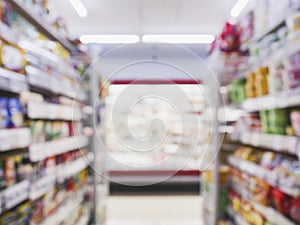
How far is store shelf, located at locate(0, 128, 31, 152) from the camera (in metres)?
1.39

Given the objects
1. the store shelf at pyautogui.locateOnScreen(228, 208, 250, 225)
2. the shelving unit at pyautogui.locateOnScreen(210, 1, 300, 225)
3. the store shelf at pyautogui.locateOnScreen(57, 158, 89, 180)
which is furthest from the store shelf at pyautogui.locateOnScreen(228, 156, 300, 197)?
the store shelf at pyautogui.locateOnScreen(57, 158, 89, 180)

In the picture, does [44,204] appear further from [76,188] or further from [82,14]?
[82,14]

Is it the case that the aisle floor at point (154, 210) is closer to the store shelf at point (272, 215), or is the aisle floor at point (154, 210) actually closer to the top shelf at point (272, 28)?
the store shelf at point (272, 215)

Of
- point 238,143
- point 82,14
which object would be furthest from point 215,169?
point 82,14

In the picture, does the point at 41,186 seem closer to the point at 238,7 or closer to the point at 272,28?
the point at 272,28

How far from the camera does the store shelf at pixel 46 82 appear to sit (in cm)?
175

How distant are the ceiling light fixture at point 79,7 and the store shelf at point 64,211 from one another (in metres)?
3.42

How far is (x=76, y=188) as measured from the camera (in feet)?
9.41

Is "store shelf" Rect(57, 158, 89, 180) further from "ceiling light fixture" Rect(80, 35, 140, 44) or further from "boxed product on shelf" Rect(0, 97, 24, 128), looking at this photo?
"ceiling light fixture" Rect(80, 35, 140, 44)

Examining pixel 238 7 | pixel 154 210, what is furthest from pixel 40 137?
pixel 238 7

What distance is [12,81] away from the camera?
4.89 feet

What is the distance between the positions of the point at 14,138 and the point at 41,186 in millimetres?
475

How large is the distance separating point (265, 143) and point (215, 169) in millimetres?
840

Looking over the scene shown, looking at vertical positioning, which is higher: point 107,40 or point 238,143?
point 107,40
